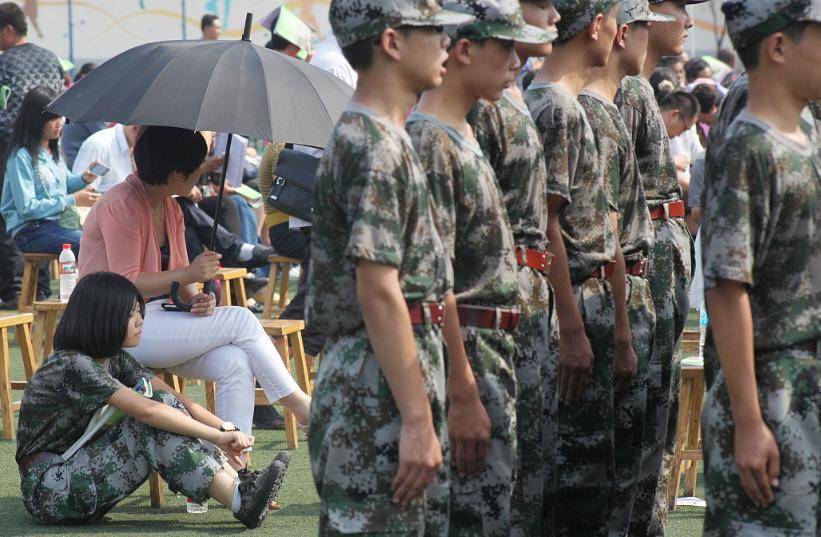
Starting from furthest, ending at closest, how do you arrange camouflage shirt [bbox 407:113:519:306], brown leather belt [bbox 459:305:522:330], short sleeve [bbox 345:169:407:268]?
brown leather belt [bbox 459:305:522:330] → camouflage shirt [bbox 407:113:519:306] → short sleeve [bbox 345:169:407:268]

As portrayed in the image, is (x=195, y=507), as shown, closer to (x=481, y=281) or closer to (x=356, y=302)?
(x=481, y=281)

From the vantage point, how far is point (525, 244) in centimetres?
368

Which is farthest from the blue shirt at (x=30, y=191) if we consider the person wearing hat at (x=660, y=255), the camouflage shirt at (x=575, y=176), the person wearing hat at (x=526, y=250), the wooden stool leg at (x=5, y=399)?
the person wearing hat at (x=526, y=250)

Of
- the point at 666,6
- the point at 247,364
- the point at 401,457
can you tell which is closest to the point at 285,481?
the point at 247,364

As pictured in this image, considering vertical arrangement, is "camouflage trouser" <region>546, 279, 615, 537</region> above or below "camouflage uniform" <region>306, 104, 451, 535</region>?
below

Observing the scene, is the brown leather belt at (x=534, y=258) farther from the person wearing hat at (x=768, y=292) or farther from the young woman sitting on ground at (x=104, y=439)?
A: the young woman sitting on ground at (x=104, y=439)

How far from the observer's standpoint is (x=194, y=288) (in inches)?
229

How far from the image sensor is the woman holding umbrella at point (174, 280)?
5414 millimetres

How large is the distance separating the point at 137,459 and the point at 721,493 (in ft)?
9.04

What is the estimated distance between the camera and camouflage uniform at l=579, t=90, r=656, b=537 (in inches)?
167

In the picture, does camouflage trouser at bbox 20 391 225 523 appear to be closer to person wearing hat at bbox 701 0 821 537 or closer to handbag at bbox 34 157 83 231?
person wearing hat at bbox 701 0 821 537

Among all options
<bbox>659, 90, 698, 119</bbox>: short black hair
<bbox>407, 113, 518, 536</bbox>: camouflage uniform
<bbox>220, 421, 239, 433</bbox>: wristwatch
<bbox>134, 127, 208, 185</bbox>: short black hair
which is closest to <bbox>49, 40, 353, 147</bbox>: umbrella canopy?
<bbox>134, 127, 208, 185</bbox>: short black hair

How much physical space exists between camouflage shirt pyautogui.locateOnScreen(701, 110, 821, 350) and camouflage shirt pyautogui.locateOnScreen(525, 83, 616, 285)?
3.49 feet

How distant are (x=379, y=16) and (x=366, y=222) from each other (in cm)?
45
